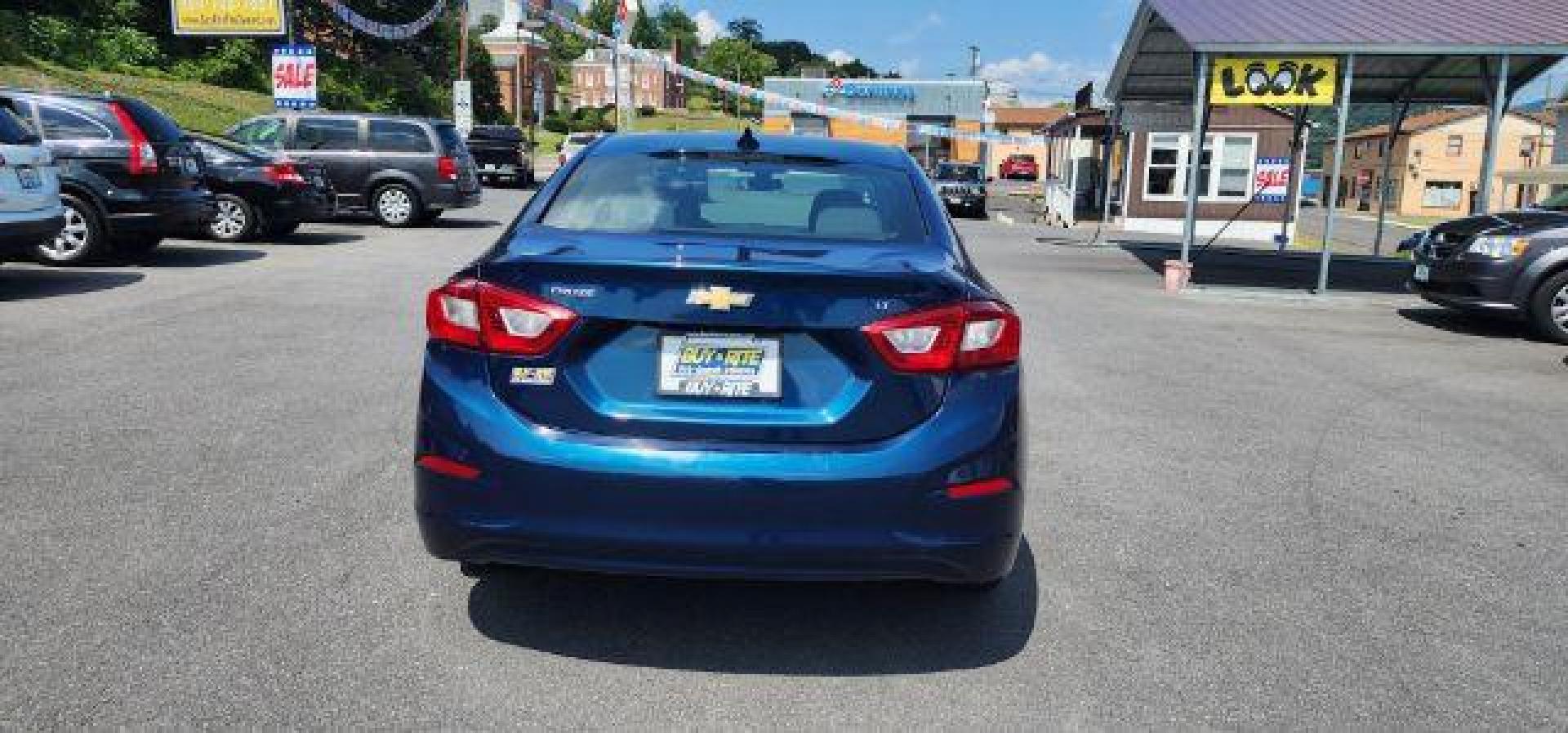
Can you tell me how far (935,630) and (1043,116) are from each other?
106 metres

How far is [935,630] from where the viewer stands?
12.5 feet

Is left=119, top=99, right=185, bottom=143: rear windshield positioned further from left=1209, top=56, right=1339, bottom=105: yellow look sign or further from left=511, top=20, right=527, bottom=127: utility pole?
left=511, top=20, right=527, bottom=127: utility pole

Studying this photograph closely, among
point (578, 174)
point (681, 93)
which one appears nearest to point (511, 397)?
point (578, 174)

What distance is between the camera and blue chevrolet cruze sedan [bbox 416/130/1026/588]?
3.15m

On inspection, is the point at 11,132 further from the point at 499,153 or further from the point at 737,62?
the point at 737,62

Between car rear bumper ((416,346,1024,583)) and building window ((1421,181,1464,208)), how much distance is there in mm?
82629

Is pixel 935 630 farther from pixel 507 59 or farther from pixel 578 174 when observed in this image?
pixel 507 59

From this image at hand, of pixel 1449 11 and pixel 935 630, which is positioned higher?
pixel 1449 11

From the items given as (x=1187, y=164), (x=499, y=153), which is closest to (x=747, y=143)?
(x=1187, y=164)

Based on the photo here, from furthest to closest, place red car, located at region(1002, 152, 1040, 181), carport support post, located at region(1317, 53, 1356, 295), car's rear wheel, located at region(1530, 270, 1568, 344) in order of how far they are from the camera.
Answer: red car, located at region(1002, 152, 1040, 181) → carport support post, located at region(1317, 53, 1356, 295) → car's rear wheel, located at region(1530, 270, 1568, 344)

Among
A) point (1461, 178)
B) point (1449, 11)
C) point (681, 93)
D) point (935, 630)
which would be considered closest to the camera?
point (935, 630)

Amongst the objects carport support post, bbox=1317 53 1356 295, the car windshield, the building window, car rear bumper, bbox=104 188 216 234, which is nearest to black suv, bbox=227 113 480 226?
car rear bumper, bbox=104 188 216 234

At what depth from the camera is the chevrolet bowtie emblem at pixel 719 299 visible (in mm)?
3154

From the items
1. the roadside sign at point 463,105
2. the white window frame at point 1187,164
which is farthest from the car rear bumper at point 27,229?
the roadside sign at point 463,105
